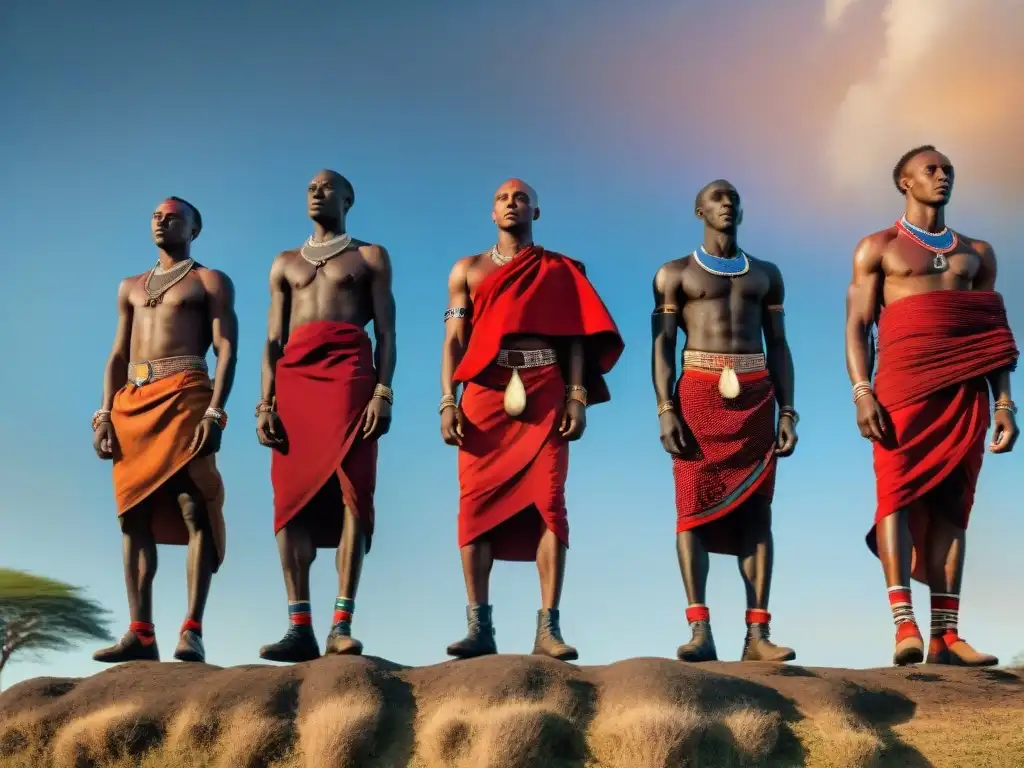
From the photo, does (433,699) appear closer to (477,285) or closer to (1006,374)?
(477,285)

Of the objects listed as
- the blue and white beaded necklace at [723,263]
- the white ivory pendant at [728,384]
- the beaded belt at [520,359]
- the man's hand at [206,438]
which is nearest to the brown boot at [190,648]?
the man's hand at [206,438]

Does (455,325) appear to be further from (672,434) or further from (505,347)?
(672,434)

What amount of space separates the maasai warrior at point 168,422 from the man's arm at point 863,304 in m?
4.50

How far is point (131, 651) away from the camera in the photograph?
31.2 feet

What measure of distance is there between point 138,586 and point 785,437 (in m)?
4.70

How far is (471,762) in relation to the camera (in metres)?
7.94

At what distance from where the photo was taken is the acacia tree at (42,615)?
1780 centimetres

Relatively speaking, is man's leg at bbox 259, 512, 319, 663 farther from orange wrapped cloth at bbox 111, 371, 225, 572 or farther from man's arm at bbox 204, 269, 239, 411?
man's arm at bbox 204, 269, 239, 411

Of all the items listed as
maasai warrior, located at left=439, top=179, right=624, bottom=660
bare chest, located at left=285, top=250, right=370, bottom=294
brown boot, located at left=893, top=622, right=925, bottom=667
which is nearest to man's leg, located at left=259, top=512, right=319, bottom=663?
maasai warrior, located at left=439, top=179, right=624, bottom=660

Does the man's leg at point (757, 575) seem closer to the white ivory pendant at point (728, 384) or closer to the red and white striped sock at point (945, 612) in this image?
the white ivory pendant at point (728, 384)

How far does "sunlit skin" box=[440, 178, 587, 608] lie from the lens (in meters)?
9.14

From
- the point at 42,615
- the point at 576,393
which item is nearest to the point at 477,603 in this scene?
the point at 576,393

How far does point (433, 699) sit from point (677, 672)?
59.0 inches

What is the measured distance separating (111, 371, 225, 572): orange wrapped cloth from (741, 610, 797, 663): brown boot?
3779 mm
